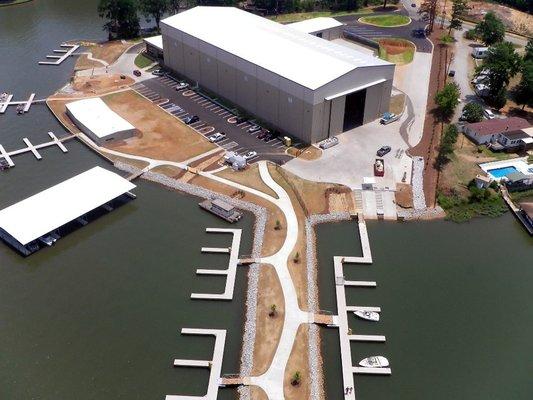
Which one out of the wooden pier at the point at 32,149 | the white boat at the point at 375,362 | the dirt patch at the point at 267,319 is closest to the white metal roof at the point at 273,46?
the wooden pier at the point at 32,149

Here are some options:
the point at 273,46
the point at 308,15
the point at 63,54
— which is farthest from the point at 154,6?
the point at 273,46

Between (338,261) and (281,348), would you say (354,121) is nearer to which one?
(338,261)

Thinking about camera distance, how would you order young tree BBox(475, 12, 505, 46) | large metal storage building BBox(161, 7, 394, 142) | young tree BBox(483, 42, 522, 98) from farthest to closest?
1. young tree BBox(475, 12, 505, 46)
2. young tree BBox(483, 42, 522, 98)
3. large metal storage building BBox(161, 7, 394, 142)

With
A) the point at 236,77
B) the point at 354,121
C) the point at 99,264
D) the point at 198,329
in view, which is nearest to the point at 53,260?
the point at 99,264

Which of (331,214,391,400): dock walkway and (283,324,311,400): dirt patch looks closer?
→ (283,324,311,400): dirt patch

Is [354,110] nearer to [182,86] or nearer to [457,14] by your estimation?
[182,86]

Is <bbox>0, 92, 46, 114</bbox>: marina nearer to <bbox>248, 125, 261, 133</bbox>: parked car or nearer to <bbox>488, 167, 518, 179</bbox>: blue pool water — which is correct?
<bbox>248, 125, 261, 133</bbox>: parked car

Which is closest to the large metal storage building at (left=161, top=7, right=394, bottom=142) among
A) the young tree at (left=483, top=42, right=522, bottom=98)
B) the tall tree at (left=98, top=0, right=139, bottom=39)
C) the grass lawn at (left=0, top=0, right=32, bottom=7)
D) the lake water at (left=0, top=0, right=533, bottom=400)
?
the young tree at (left=483, top=42, right=522, bottom=98)
